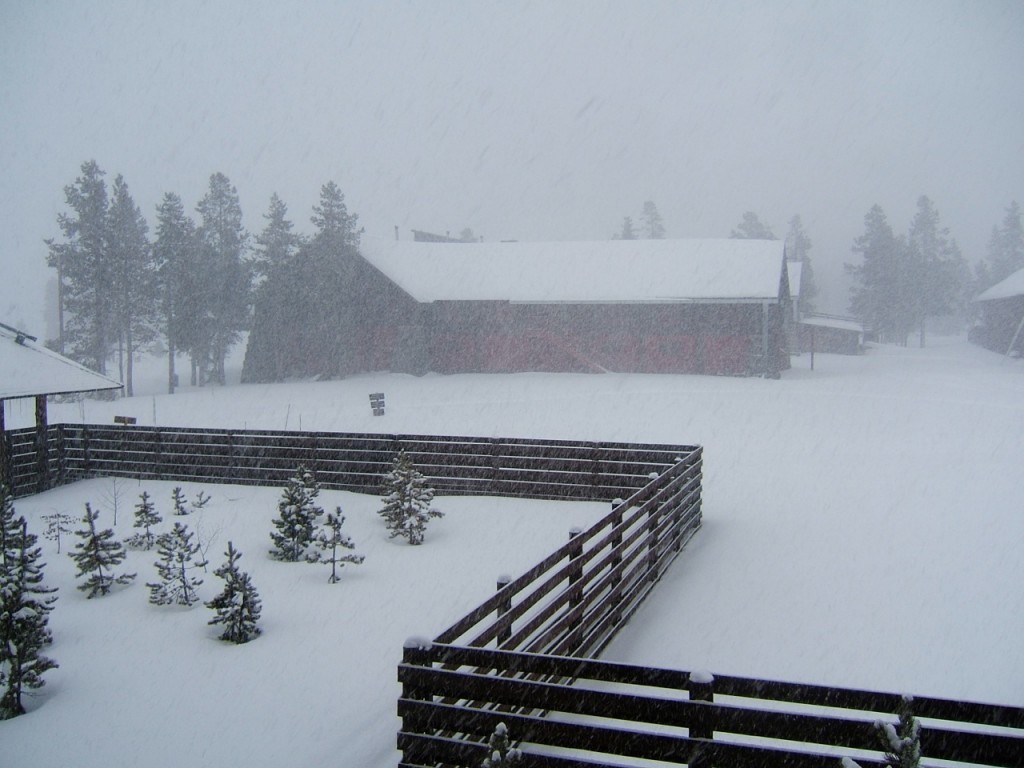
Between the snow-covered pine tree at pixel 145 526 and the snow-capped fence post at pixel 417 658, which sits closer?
the snow-capped fence post at pixel 417 658

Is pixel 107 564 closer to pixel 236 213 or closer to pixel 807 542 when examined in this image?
pixel 807 542

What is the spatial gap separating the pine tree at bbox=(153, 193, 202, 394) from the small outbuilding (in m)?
27.7

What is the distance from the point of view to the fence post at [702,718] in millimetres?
3719

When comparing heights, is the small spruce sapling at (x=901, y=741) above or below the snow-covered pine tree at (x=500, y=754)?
above

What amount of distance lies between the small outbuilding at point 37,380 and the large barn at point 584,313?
23.2m

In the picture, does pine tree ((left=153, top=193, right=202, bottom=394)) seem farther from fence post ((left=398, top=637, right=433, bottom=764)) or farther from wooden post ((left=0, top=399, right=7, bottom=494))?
fence post ((left=398, top=637, right=433, bottom=764))

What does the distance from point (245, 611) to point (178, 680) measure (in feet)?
3.37

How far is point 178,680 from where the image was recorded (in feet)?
22.6

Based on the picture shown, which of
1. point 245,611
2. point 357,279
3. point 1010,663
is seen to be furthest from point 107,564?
point 357,279

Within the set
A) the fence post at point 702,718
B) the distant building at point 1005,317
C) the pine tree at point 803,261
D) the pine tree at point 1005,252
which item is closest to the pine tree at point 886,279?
the pine tree at point 803,261

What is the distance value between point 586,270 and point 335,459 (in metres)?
28.0

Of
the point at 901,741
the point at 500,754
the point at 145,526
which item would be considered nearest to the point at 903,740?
the point at 901,741

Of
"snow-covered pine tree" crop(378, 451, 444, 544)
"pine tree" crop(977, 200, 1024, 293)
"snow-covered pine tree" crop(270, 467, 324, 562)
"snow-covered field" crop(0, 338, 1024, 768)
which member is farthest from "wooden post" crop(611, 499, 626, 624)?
"pine tree" crop(977, 200, 1024, 293)

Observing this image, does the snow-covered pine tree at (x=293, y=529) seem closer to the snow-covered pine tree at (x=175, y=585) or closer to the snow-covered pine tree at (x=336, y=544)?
the snow-covered pine tree at (x=336, y=544)
